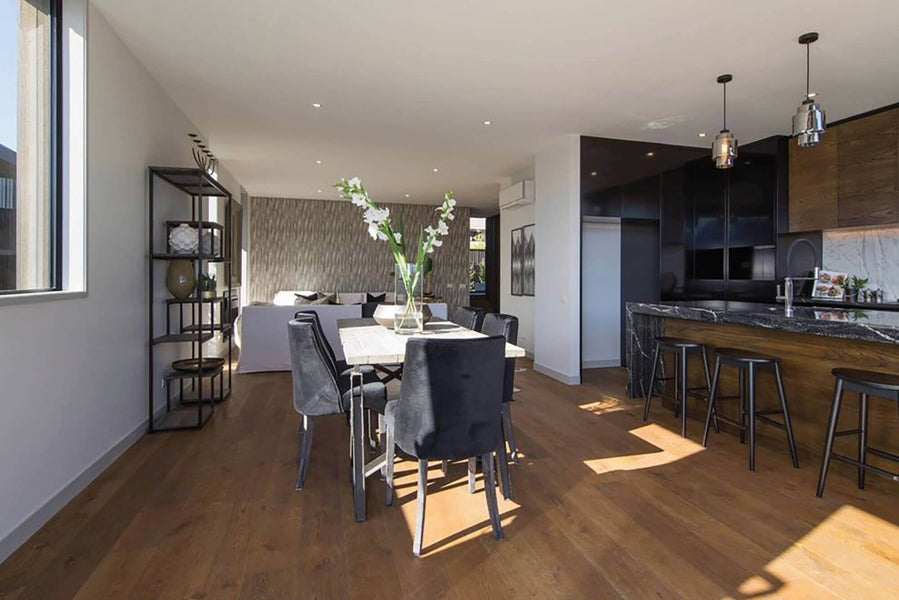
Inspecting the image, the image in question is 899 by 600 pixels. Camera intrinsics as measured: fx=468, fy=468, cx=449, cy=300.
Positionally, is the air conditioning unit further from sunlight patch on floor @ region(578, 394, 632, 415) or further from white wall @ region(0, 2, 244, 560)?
white wall @ region(0, 2, 244, 560)

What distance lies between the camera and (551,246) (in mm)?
5453

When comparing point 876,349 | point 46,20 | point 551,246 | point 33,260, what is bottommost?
point 876,349

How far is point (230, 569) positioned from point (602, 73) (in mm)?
3816

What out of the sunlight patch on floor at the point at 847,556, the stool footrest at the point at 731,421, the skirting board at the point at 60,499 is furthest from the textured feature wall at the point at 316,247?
the sunlight patch on floor at the point at 847,556

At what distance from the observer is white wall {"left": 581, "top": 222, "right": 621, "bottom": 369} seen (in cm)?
598

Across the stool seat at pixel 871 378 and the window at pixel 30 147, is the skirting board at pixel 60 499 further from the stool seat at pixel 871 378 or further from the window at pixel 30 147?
the stool seat at pixel 871 378

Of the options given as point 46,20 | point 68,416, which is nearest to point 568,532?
point 68,416

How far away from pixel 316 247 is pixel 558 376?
5.83 meters

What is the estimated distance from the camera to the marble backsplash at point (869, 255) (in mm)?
4520

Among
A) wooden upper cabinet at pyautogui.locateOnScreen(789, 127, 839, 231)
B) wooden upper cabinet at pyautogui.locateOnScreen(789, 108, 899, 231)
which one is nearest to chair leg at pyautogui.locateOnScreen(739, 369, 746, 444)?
wooden upper cabinet at pyautogui.locateOnScreen(789, 108, 899, 231)

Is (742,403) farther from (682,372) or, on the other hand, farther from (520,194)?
(520,194)

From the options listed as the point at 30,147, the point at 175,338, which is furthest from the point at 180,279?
the point at 30,147

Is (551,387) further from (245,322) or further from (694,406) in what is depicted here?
(245,322)

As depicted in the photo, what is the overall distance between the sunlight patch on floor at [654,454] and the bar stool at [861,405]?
2.53ft
